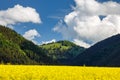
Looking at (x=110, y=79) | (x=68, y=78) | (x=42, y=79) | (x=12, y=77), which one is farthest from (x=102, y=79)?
(x=12, y=77)

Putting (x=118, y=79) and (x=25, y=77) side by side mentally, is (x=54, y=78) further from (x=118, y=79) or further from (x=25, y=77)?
(x=118, y=79)

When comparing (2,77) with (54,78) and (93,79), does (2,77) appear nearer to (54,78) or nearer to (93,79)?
(54,78)

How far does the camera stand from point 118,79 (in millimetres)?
18516

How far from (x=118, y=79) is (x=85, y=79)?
1.93 m

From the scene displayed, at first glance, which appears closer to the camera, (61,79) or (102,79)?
(61,79)

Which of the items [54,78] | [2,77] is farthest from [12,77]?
[54,78]

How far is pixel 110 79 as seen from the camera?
18.3m

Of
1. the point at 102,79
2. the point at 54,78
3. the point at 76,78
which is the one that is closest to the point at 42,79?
the point at 54,78

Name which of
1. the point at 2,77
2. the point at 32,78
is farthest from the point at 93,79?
the point at 2,77

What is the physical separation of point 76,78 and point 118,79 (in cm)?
231

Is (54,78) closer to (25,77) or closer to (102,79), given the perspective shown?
(25,77)

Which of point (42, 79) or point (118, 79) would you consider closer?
point (42, 79)

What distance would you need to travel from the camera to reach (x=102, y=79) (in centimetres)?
1856

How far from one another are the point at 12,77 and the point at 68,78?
2907 millimetres
